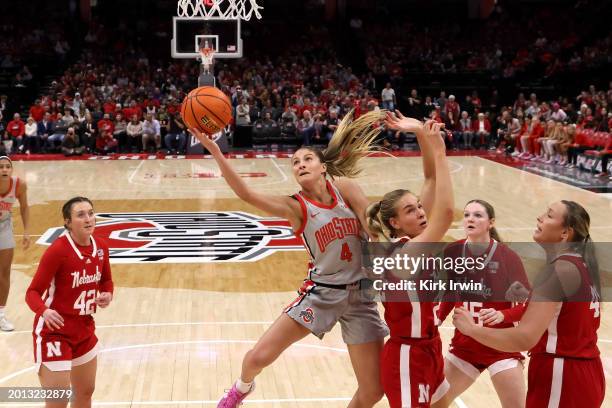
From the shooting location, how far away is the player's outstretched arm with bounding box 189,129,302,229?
403 centimetres

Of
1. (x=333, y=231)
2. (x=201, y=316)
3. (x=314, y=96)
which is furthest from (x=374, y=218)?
(x=314, y=96)

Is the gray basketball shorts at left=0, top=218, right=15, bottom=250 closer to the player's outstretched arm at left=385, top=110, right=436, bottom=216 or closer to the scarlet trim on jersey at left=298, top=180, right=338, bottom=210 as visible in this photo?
the scarlet trim on jersey at left=298, top=180, right=338, bottom=210

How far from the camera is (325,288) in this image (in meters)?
4.23

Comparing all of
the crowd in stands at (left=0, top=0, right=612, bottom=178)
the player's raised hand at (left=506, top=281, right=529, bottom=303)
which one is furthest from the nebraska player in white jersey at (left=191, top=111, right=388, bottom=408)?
the crowd in stands at (left=0, top=0, right=612, bottom=178)

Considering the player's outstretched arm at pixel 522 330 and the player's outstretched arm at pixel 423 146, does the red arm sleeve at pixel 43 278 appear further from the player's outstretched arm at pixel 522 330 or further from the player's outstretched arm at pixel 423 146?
the player's outstretched arm at pixel 522 330

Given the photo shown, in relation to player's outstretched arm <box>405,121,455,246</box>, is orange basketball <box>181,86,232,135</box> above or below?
above

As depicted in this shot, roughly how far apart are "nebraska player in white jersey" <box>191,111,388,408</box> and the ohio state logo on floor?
5362 millimetres

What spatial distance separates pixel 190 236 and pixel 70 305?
6.69 metres

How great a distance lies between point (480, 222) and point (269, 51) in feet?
91.1

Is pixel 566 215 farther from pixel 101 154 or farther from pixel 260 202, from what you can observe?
pixel 101 154

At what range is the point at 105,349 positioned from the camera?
6.36 metres

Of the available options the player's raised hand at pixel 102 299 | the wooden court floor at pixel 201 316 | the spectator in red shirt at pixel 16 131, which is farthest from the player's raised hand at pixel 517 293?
the spectator in red shirt at pixel 16 131

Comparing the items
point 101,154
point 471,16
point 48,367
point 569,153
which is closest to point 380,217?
point 48,367

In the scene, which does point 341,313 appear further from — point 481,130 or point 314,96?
point 314,96
